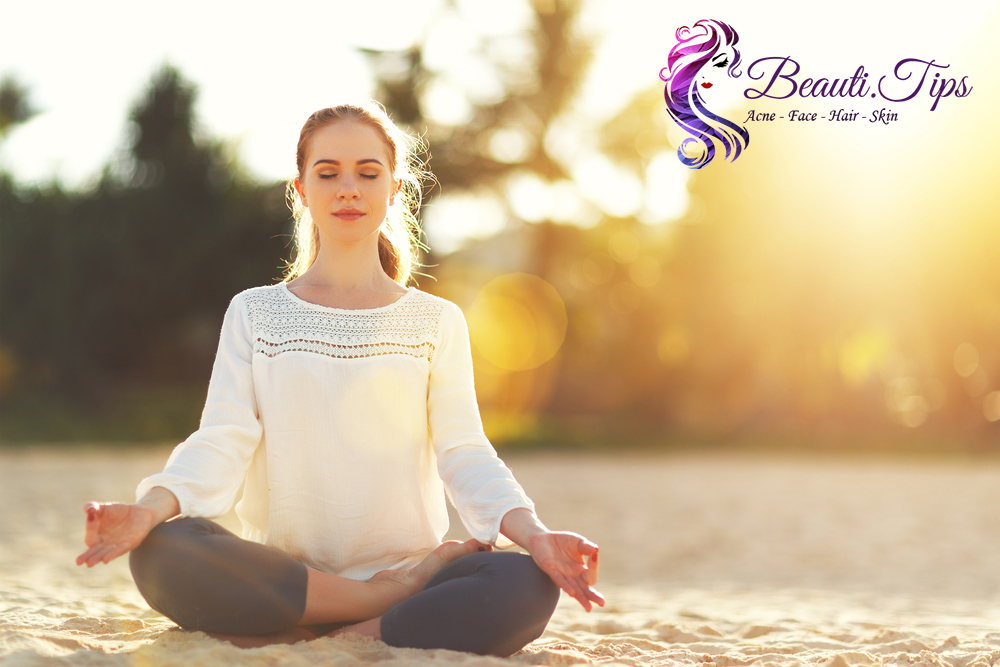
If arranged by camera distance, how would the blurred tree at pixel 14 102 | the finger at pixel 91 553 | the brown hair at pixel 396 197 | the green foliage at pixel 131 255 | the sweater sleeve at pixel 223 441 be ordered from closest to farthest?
the finger at pixel 91 553 → the sweater sleeve at pixel 223 441 → the brown hair at pixel 396 197 → the green foliage at pixel 131 255 → the blurred tree at pixel 14 102

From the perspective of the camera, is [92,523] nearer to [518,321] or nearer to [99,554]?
[99,554]

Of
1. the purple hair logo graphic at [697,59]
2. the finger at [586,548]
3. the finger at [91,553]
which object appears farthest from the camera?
the purple hair logo graphic at [697,59]

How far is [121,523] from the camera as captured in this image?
2.28 meters

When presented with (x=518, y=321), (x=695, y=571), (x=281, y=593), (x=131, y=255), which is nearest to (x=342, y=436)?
(x=281, y=593)

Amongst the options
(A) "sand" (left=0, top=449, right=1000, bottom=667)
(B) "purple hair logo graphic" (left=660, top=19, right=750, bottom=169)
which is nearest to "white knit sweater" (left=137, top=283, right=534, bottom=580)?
(A) "sand" (left=0, top=449, right=1000, bottom=667)

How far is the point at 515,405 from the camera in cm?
2142

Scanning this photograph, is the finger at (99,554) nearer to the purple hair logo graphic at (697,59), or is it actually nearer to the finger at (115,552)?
the finger at (115,552)

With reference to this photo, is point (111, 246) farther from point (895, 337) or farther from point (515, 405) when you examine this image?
point (895, 337)

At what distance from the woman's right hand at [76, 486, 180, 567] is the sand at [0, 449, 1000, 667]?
0.99 feet

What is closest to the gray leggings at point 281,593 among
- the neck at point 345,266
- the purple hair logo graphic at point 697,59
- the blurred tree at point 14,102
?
the neck at point 345,266

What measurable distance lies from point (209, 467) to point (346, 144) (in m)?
1.00

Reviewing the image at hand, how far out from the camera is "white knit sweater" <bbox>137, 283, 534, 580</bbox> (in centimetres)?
259

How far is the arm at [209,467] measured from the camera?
2.26 meters

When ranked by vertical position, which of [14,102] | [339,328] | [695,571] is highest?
Answer: [14,102]
